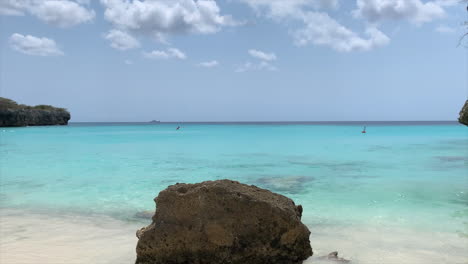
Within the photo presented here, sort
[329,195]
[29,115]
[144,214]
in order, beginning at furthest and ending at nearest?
1. [29,115]
2. [329,195]
3. [144,214]

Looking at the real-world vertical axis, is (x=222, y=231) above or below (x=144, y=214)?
above

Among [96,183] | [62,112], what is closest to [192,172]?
[96,183]

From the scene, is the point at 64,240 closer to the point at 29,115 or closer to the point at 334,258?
the point at 334,258

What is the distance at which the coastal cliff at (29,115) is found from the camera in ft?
265

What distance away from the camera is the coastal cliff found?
80.8 m

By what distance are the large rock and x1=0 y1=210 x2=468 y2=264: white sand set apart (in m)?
0.75

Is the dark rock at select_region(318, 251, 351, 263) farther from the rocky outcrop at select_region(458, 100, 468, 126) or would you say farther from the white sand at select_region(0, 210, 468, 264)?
the rocky outcrop at select_region(458, 100, 468, 126)

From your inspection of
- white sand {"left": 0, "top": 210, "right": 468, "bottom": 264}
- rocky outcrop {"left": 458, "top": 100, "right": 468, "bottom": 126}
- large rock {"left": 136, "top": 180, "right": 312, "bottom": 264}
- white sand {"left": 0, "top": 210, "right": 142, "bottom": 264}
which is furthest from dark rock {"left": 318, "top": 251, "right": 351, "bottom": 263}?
white sand {"left": 0, "top": 210, "right": 142, "bottom": 264}

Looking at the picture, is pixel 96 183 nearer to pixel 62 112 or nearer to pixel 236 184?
pixel 236 184

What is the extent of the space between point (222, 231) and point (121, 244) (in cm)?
223

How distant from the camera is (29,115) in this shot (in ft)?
291

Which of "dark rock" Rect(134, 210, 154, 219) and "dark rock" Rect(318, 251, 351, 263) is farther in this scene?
"dark rock" Rect(134, 210, 154, 219)

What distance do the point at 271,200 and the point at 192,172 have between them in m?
11.5

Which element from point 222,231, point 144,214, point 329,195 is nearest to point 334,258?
point 222,231
